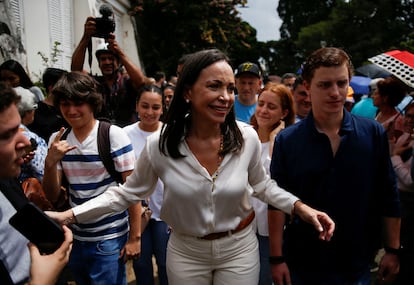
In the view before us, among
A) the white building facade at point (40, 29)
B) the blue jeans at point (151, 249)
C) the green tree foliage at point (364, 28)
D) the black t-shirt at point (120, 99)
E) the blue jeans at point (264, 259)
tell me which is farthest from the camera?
the green tree foliage at point (364, 28)

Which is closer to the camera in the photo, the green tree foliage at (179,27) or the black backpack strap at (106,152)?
the black backpack strap at (106,152)

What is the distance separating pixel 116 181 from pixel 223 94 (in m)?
1.03

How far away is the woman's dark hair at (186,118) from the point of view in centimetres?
213

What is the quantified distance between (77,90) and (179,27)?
14.8 meters

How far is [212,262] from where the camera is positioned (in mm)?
2137

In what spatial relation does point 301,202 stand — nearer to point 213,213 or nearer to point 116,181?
point 213,213

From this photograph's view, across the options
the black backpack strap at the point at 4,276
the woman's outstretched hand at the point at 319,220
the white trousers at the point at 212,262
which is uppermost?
the black backpack strap at the point at 4,276

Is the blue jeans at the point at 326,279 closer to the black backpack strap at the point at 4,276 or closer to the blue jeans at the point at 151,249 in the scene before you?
the blue jeans at the point at 151,249

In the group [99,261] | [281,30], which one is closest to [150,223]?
[99,261]

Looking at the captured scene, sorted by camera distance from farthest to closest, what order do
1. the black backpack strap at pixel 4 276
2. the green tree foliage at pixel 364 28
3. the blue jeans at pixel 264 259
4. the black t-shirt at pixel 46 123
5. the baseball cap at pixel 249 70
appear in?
the green tree foliage at pixel 364 28 < the baseball cap at pixel 249 70 < the black t-shirt at pixel 46 123 < the blue jeans at pixel 264 259 < the black backpack strap at pixel 4 276

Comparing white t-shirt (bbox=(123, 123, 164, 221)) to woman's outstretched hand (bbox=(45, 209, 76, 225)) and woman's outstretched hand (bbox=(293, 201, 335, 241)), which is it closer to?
woman's outstretched hand (bbox=(45, 209, 76, 225))

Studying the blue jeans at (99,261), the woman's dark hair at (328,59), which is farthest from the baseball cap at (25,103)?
the woman's dark hair at (328,59)

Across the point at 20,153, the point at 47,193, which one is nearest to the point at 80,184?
the point at 47,193

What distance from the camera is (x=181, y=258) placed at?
217 centimetres
